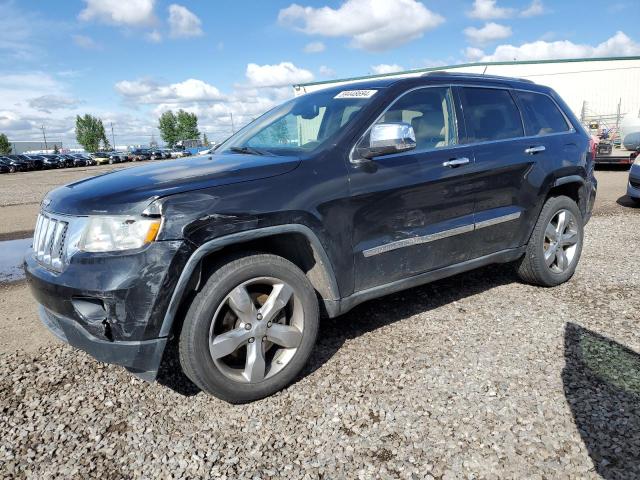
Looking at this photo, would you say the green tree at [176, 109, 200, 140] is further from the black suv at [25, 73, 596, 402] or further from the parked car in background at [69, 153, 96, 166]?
the black suv at [25, 73, 596, 402]

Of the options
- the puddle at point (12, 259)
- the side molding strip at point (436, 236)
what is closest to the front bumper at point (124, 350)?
the side molding strip at point (436, 236)

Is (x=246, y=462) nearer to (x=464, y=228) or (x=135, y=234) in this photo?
(x=135, y=234)

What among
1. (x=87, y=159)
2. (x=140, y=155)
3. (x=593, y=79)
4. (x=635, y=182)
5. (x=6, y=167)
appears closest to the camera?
(x=635, y=182)

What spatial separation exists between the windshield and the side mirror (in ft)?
0.80

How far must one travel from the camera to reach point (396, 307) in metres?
4.25

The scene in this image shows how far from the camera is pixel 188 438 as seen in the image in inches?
100

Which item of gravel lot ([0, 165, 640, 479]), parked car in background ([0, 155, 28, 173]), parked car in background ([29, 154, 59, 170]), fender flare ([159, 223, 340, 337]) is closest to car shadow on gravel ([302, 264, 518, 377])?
gravel lot ([0, 165, 640, 479])

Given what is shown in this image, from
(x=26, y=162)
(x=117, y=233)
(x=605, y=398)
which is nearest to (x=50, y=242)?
(x=117, y=233)

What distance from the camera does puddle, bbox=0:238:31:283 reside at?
5.66m

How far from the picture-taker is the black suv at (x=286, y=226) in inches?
96.9

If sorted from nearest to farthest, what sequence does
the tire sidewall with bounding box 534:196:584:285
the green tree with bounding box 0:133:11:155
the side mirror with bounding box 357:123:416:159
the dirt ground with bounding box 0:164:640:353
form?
1. the side mirror with bounding box 357:123:416:159
2. the dirt ground with bounding box 0:164:640:353
3. the tire sidewall with bounding box 534:196:584:285
4. the green tree with bounding box 0:133:11:155

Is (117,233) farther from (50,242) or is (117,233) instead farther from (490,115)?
(490,115)

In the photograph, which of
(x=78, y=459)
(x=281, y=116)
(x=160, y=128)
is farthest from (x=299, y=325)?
(x=160, y=128)

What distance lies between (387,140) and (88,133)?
113m
